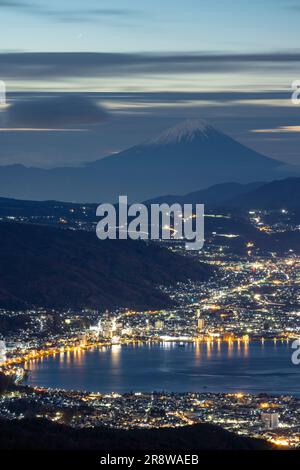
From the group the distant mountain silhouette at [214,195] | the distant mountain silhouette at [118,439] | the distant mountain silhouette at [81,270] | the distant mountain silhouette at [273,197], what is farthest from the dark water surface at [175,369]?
the distant mountain silhouette at [214,195]

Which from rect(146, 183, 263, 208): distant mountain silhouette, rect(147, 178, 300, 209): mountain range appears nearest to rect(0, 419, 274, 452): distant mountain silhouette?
rect(147, 178, 300, 209): mountain range

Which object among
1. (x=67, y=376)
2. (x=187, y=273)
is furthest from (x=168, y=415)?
(x=187, y=273)

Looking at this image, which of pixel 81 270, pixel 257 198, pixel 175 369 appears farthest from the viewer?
pixel 257 198

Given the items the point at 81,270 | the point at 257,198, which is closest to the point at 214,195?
the point at 257,198

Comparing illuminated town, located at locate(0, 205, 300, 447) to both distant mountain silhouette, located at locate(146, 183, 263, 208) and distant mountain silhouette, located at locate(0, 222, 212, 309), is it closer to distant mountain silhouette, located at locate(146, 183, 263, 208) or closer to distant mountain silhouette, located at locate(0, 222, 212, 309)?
distant mountain silhouette, located at locate(0, 222, 212, 309)

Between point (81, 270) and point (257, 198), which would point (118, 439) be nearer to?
point (81, 270)

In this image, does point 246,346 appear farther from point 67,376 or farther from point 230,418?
point 230,418
